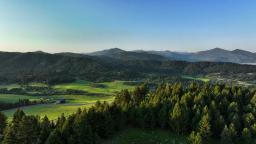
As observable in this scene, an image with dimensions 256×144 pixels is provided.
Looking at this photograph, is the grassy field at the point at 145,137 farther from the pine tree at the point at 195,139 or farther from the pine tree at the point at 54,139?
the pine tree at the point at 54,139

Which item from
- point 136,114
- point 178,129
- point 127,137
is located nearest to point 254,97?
point 178,129

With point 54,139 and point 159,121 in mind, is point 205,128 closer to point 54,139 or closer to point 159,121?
point 159,121

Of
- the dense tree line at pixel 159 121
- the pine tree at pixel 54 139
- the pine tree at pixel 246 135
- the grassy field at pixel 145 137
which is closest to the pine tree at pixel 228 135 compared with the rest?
the dense tree line at pixel 159 121

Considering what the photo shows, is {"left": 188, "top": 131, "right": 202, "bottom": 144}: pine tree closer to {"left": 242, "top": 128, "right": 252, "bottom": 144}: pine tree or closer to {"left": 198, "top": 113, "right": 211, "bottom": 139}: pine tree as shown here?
{"left": 198, "top": 113, "right": 211, "bottom": 139}: pine tree

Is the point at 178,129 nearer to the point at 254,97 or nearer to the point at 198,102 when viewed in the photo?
the point at 198,102

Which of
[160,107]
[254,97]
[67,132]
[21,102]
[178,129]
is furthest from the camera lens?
[21,102]

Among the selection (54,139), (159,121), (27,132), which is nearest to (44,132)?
(27,132)
